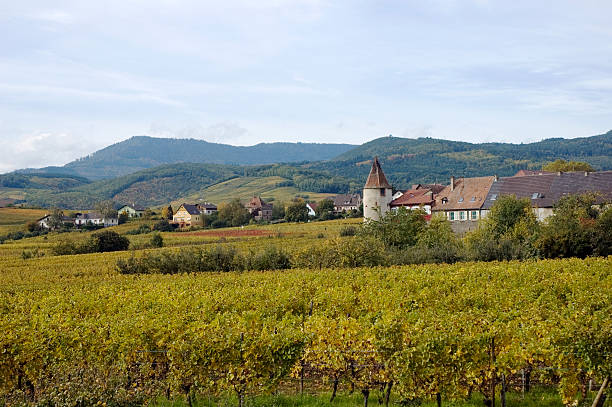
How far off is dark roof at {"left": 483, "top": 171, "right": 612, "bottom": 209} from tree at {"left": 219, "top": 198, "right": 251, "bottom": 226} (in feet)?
197

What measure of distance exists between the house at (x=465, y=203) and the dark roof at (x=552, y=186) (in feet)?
3.42

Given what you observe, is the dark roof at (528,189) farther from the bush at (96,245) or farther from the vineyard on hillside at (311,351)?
the bush at (96,245)

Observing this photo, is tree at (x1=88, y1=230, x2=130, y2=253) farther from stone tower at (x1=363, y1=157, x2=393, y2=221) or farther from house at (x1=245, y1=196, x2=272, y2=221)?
house at (x1=245, y1=196, x2=272, y2=221)

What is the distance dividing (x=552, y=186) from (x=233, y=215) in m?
68.0

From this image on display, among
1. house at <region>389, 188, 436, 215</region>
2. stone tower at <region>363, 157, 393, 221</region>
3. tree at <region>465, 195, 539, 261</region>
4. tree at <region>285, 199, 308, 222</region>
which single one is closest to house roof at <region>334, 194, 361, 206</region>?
tree at <region>285, 199, 308, 222</region>

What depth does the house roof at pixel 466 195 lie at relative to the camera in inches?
2461

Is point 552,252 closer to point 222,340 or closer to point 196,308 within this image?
point 196,308

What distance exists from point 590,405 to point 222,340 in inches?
332

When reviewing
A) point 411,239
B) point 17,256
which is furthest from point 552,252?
point 17,256

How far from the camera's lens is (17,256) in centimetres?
5528

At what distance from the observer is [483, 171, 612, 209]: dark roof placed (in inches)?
2218

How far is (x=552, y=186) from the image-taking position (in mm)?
59000

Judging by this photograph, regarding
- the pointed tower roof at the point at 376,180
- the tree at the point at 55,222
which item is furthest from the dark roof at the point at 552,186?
the tree at the point at 55,222

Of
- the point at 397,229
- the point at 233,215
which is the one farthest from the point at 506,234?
the point at 233,215
